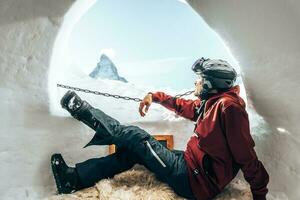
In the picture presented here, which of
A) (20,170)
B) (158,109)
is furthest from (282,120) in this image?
(20,170)

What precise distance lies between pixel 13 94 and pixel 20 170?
286 millimetres

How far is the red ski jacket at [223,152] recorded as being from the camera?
1.31 m

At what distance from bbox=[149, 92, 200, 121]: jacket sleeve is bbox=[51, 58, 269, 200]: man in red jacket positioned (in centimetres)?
7

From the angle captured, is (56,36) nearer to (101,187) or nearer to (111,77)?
(111,77)

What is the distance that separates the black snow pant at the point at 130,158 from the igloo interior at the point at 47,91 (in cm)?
11

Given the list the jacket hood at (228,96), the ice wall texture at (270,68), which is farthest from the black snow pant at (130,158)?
the ice wall texture at (270,68)

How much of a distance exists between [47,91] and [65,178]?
34 cm

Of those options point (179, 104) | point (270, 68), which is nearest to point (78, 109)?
point (179, 104)

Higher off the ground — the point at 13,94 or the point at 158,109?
the point at 13,94

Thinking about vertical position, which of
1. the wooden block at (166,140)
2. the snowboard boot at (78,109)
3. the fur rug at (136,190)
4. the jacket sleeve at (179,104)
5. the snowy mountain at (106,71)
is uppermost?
the snowy mountain at (106,71)

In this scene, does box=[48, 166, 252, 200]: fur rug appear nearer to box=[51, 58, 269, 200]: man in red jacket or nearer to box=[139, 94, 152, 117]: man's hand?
box=[51, 58, 269, 200]: man in red jacket

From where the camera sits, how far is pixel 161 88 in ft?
5.25

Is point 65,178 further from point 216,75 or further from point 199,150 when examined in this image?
point 216,75

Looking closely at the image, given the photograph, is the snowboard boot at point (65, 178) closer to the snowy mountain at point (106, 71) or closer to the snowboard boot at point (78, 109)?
the snowboard boot at point (78, 109)
